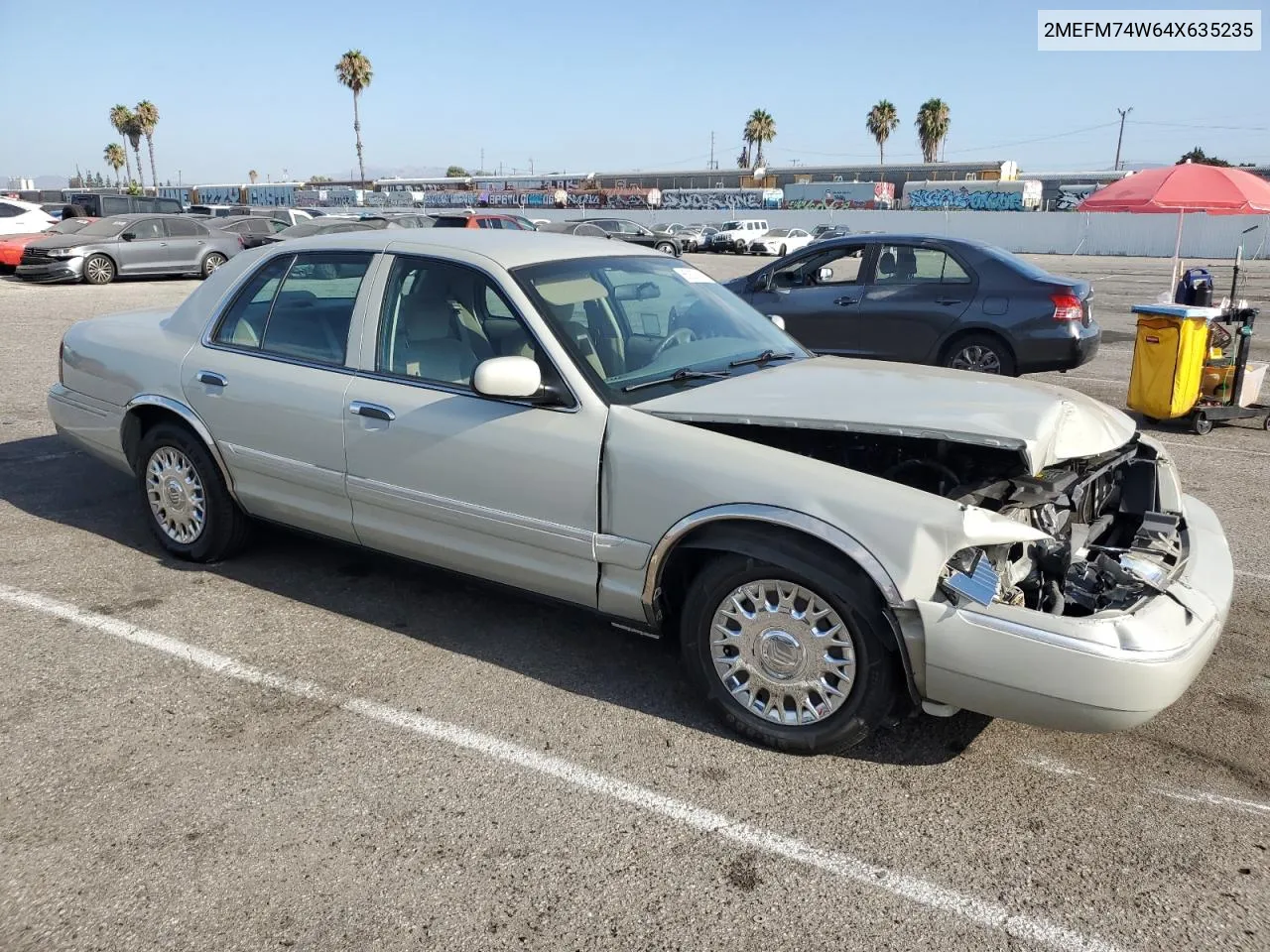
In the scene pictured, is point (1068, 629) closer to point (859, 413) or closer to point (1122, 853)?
point (1122, 853)

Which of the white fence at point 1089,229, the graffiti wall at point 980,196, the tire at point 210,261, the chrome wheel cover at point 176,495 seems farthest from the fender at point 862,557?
the graffiti wall at point 980,196

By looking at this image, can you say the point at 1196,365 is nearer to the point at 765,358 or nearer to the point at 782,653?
the point at 765,358

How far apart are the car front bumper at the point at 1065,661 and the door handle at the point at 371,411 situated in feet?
7.36

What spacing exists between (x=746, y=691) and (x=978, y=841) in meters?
0.87

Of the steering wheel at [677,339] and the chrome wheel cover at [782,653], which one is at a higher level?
the steering wheel at [677,339]

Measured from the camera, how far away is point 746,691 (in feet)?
11.4

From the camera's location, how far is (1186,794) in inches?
127

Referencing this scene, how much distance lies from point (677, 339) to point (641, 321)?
0.56 ft

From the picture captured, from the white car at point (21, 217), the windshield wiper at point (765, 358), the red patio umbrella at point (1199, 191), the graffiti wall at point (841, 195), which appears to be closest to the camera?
the windshield wiper at point (765, 358)

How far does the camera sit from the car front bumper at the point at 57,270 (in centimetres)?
2002

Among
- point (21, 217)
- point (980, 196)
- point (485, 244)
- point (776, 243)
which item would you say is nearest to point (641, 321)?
point (485, 244)

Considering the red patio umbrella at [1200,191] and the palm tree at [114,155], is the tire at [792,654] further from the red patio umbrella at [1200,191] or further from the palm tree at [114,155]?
the palm tree at [114,155]

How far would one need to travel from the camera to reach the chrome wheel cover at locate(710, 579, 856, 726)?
3.26 m

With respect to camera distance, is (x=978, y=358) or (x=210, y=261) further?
(x=210, y=261)
